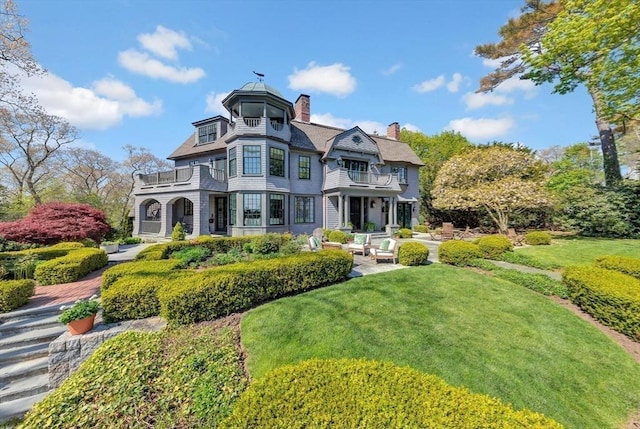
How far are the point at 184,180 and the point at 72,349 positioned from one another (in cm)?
1333

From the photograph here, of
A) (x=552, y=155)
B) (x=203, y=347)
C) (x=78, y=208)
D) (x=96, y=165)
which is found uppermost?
(x=552, y=155)

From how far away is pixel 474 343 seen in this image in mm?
4555

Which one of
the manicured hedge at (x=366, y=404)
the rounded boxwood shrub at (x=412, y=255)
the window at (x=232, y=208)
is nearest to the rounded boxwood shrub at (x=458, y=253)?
the rounded boxwood shrub at (x=412, y=255)

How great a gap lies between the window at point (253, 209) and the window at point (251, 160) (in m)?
1.64

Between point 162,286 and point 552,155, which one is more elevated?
point 552,155

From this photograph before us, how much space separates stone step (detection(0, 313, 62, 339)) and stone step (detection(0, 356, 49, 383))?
0.87m

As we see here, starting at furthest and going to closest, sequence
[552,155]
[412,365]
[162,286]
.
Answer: [552,155], [162,286], [412,365]

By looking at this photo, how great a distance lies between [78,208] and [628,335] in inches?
795

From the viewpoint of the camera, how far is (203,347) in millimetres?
A: 4273

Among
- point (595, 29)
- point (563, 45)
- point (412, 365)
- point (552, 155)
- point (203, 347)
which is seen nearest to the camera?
point (412, 365)

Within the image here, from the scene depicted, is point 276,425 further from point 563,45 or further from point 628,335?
point 563,45

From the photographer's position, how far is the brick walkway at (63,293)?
617 cm

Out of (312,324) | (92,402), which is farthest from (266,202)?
(92,402)

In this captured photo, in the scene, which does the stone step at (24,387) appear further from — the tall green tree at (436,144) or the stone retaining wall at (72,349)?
the tall green tree at (436,144)
